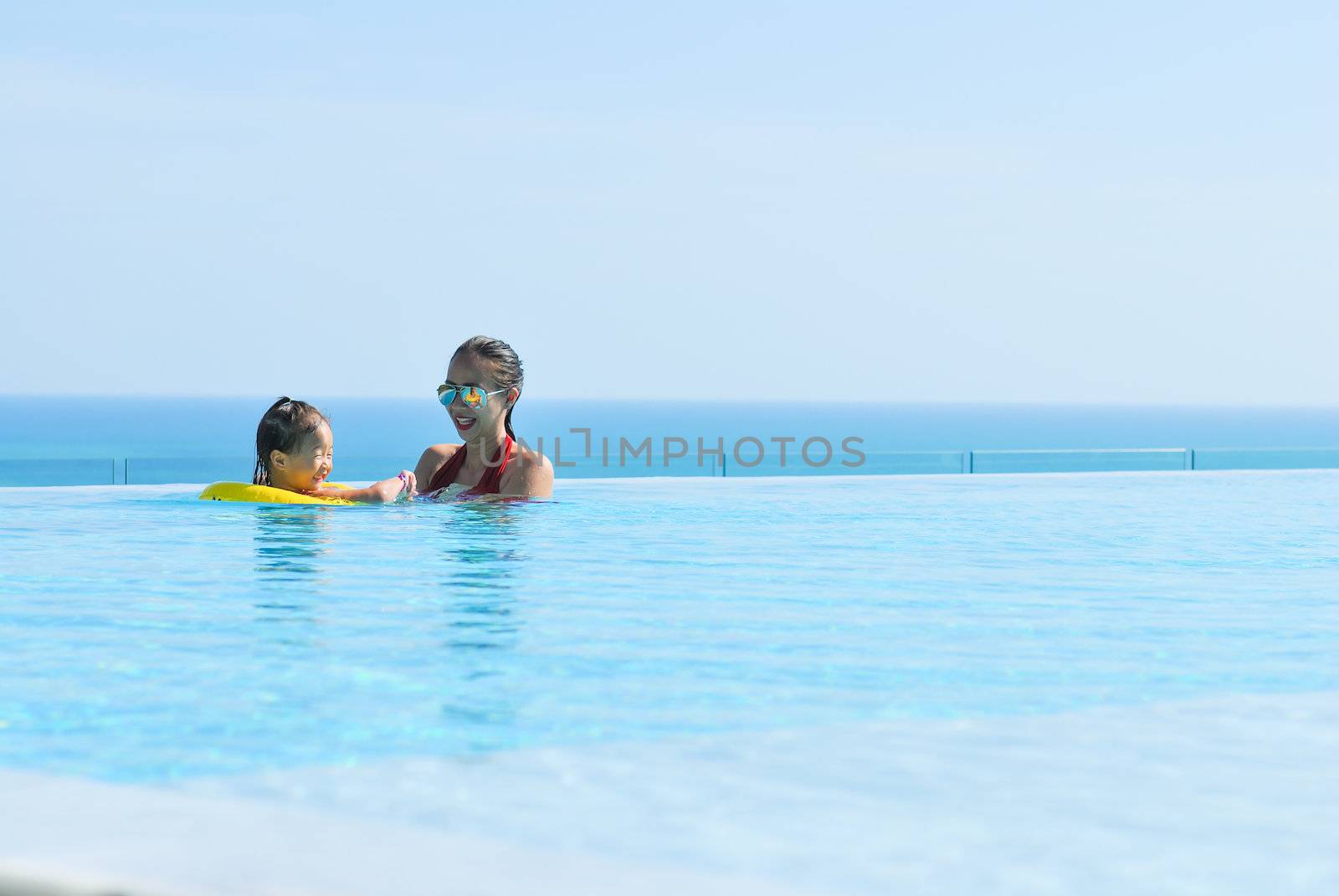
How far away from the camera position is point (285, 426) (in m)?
10.2

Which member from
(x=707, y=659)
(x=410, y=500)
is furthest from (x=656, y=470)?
(x=707, y=659)

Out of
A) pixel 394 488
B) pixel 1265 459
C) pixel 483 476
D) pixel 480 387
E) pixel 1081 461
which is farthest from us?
pixel 1265 459

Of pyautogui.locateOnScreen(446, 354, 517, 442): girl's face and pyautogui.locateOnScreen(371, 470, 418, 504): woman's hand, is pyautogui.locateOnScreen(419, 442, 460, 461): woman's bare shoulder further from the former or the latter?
pyautogui.locateOnScreen(446, 354, 517, 442): girl's face

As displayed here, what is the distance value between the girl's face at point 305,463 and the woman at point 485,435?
0.77 metres

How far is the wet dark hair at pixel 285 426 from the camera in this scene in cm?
1011

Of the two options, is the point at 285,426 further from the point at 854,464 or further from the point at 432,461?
the point at 854,464

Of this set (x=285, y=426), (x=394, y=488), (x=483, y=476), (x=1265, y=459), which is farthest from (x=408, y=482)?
(x=1265, y=459)

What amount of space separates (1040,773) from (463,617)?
341 cm

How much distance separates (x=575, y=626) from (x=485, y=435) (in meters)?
3.96

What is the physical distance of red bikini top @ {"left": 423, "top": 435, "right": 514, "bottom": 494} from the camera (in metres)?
10.7

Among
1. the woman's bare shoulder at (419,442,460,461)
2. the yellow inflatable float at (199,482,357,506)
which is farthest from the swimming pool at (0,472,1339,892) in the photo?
the woman's bare shoulder at (419,442,460,461)

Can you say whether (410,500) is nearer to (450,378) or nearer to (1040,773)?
(450,378)

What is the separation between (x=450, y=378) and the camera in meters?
10.0

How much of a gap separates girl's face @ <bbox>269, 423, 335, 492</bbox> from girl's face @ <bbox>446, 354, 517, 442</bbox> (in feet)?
3.19
